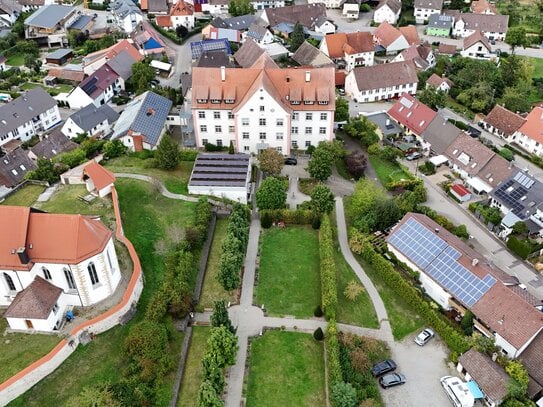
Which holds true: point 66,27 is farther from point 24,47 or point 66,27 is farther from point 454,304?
point 454,304

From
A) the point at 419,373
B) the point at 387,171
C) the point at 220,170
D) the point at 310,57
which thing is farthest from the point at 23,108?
the point at 419,373

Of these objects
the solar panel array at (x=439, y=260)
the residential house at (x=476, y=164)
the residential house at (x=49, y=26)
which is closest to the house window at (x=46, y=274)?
the solar panel array at (x=439, y=260)

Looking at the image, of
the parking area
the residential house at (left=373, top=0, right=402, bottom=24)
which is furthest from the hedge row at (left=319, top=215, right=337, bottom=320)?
the residential house at (left=373, top=0, right=402, bottom=24)

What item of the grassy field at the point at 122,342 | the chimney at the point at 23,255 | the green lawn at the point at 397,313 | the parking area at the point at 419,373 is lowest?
the parking area at the point at 419,373

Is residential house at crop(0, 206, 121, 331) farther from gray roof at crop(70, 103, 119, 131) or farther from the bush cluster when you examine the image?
gray roof at crop(70, 103, 119, 131)

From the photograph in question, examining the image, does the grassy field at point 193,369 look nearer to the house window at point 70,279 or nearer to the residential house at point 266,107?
the house window at point 70,279

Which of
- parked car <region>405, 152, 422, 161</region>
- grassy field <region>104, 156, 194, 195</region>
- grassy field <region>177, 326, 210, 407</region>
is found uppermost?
grassy field <region>104, 156, 194, 195</region>

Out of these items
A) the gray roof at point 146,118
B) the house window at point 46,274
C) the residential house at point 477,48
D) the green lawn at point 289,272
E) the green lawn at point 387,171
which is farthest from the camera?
the residential house at point 477,48
